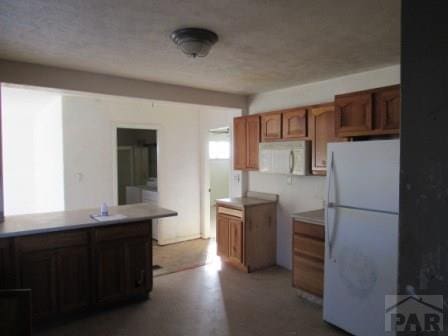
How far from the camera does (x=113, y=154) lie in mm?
4902

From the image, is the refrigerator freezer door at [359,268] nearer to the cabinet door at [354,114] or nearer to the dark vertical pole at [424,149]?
the cabinet door at [354,114]

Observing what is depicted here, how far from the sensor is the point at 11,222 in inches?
110

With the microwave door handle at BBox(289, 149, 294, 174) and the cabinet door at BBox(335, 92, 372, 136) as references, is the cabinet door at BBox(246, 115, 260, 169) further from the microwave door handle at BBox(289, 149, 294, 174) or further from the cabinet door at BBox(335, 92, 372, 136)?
the cabinet door at BBox(335, 92, 372, 136)

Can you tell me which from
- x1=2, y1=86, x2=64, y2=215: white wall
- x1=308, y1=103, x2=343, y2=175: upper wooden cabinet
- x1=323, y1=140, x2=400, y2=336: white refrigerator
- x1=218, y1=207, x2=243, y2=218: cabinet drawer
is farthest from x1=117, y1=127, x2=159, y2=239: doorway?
x1=323, y1=140, x2=400, y2=336: white refrigerator

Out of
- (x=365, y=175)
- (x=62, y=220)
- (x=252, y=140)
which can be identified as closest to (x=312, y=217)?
(x=365, y=175)

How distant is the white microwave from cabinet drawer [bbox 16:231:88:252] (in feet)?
7.24

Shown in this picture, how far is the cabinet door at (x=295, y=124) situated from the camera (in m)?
3.60

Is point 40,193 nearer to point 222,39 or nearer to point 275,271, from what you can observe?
point 275,271

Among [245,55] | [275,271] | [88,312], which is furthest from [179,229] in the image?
[245,55]

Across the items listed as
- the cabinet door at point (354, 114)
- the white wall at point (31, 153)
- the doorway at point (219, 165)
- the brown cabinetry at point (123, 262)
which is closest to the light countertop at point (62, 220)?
the brown cabinetry at point (123, 262)

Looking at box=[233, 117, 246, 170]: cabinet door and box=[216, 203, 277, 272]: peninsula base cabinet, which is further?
box=[233, 117, 246, 170]: cabinet door

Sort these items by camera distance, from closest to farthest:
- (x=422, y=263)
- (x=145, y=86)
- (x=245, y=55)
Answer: (x=422, y=263), (x=245, y=55), (x=145, y=86)

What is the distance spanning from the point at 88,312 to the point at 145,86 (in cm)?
238

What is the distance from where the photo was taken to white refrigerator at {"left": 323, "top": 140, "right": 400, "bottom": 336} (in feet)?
7.52
